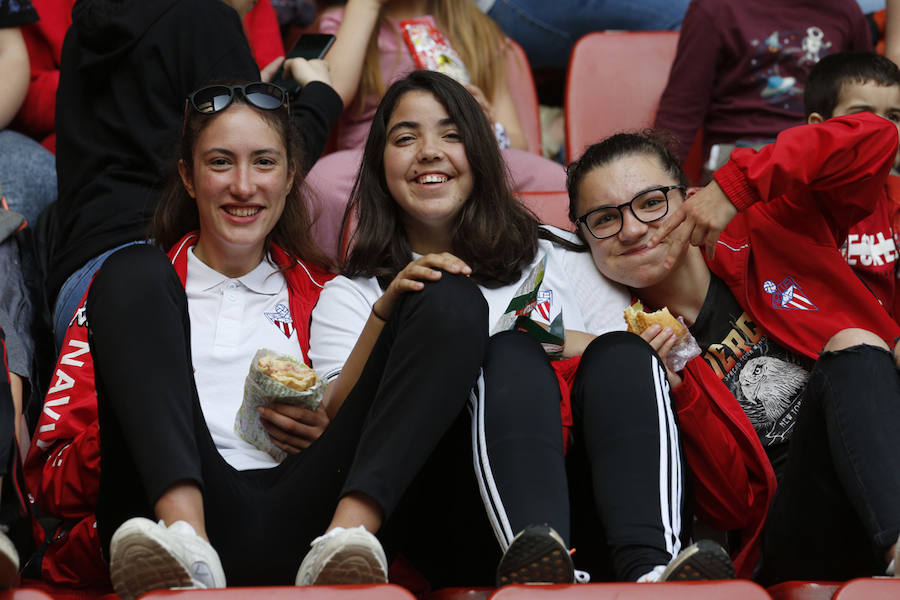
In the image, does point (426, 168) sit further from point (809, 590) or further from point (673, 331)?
point (809, 590)

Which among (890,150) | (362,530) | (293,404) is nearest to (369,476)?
(362,530)

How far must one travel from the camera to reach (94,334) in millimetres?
1394

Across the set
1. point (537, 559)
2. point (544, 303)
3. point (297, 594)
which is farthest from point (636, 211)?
point (297, 594)

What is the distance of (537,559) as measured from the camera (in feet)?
4.02

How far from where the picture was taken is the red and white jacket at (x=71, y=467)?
1.61 m

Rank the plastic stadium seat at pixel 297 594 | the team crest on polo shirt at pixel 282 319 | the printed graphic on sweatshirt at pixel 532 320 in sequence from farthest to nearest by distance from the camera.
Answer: the team crest on polo shirt at pixel 282 319 → the printed graphic on sweatshirt at pixel 532 320 → the plastic stadium seat at pixel 297 594

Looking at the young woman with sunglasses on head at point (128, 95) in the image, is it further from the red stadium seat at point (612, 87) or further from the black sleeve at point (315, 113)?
the red stadium seat at point (612, 87)

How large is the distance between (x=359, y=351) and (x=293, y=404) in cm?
13

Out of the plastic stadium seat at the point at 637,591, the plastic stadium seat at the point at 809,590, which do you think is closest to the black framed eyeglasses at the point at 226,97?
the plastic stadium seat at the point at 637,591

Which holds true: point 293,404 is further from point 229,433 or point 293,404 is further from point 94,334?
point 94,334

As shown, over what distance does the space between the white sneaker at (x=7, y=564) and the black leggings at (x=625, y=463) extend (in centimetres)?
74

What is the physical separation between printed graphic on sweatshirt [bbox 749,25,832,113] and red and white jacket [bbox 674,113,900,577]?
2.70 ft

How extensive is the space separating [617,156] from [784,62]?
111 centimetres

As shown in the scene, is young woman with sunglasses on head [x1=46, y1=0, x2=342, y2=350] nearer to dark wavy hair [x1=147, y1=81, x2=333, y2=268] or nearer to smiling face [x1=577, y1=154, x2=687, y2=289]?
dark wavy hair [x1=147, y1=81, x2=333, y2=268]
